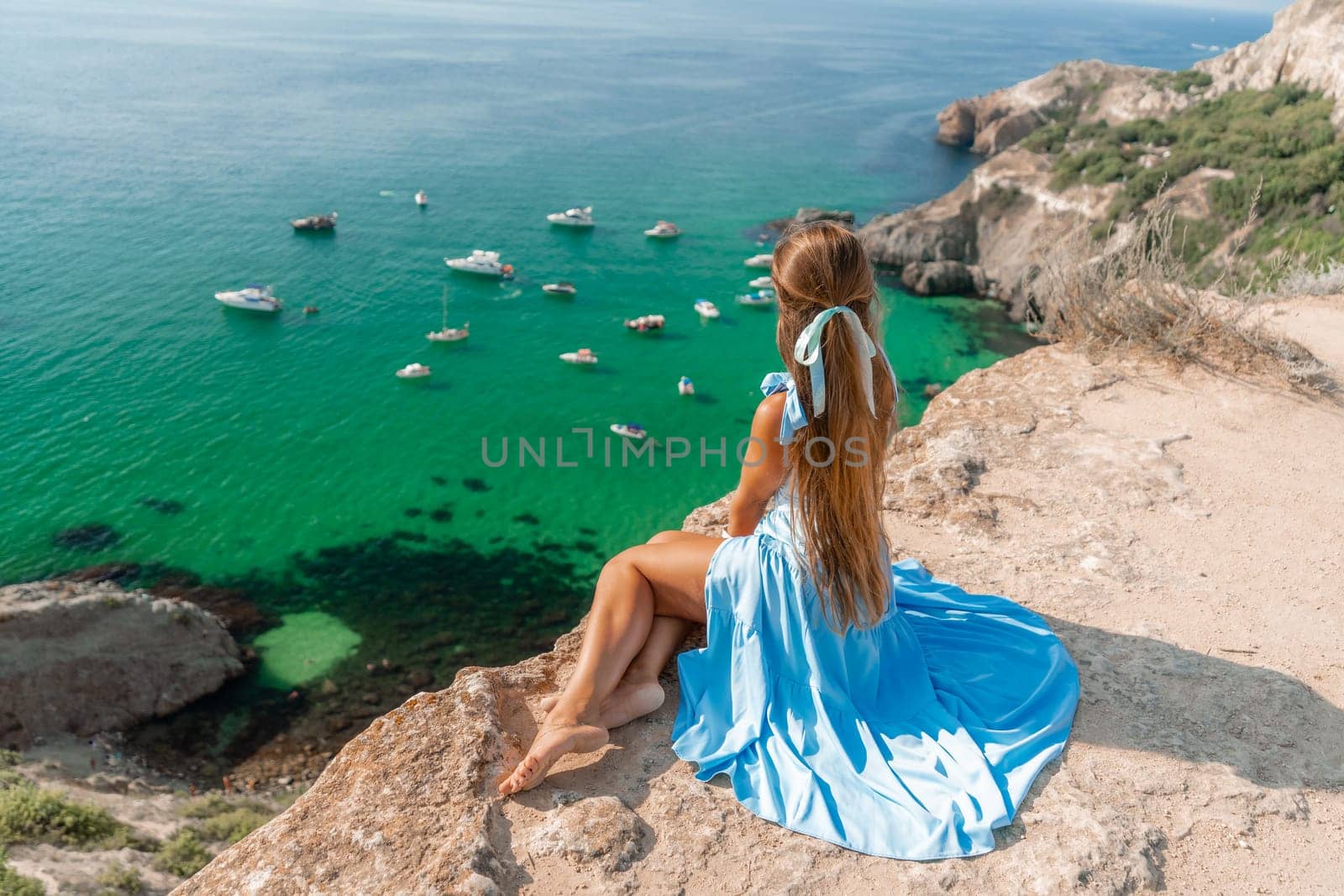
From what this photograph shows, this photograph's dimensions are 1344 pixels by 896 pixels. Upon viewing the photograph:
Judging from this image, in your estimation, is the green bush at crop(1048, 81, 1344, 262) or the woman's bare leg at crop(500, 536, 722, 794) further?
the green bush at crop(1048, 81, 1344, 262)

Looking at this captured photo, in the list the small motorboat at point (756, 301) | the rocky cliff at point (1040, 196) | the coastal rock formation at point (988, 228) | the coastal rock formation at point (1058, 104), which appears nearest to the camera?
the small motorboat at point (756, 301)

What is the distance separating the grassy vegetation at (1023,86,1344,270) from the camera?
25734 millimetres

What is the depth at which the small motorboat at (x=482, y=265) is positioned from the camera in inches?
1328

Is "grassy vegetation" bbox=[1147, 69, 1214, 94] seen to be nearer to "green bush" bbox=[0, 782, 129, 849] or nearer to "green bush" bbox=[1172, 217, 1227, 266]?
"green bush" bbox=[1172, 217, 1227, 266]

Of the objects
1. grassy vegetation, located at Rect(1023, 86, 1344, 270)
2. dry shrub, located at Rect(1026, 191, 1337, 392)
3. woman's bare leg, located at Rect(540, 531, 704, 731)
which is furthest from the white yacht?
woman's bare leg, located at Rect(540, 531, 704, 731)

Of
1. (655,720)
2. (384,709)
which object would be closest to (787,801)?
(655,720)

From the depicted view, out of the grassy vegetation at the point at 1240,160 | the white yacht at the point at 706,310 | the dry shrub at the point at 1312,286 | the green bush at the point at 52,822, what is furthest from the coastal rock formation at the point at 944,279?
the green bush at the point at 52,822

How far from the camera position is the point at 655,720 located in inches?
170

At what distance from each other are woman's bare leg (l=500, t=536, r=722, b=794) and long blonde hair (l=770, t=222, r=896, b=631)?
A: 0.60 m

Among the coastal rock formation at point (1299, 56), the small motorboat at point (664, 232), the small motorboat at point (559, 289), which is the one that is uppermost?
the coastal rock formation at point (1299, 56)

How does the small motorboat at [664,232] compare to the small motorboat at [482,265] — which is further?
the small motorboat at [664,232]

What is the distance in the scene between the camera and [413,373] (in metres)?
26.3

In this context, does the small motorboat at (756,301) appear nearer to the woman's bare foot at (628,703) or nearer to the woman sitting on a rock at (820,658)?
the woman sitting on a rock at (820,658)

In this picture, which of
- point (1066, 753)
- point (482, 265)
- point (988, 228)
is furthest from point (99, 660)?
point (988, 228)
